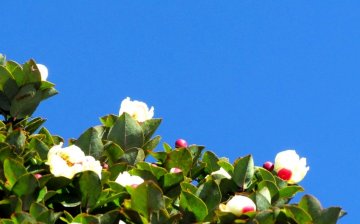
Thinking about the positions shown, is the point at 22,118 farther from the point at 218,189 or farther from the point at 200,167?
the point at 218,189

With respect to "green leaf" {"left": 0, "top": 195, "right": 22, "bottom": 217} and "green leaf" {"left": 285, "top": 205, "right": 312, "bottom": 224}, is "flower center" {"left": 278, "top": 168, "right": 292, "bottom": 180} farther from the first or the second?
"green leaf" {"left": 0, "top": 195, "right": 22, "bottom": 217}

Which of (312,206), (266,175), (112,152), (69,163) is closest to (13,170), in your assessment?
(69,163)

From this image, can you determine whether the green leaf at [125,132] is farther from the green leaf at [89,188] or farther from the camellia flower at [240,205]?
the camellia flower at [240,205]

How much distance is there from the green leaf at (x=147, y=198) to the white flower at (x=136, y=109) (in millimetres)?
818

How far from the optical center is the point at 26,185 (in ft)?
9.84

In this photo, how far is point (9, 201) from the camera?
298 cm

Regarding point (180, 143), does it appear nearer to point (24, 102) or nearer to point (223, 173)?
point (223, 173)

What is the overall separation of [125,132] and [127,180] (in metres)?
0.41

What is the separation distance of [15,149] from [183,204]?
759 millimetres

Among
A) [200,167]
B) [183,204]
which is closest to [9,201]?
[183,204]

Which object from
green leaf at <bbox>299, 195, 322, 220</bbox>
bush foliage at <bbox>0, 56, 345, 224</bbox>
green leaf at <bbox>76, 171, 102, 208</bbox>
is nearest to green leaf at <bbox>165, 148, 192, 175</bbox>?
bush foliage at <bbox>0, 56, 345, 224</bbox>

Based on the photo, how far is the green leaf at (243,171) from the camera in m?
3.30

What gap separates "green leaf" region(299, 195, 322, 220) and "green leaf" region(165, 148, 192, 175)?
58 cm

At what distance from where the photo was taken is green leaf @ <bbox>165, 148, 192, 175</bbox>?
344 cm
